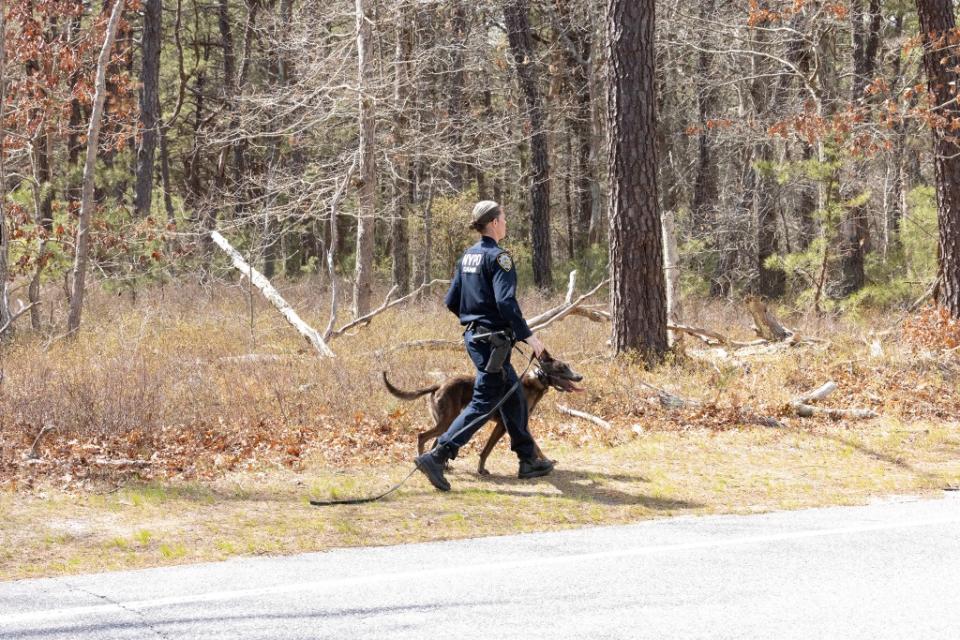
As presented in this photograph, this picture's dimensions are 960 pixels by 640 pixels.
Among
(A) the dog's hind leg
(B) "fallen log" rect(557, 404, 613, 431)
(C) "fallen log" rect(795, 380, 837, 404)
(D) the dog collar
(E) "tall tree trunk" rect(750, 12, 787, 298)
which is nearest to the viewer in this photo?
(D) the dog collar

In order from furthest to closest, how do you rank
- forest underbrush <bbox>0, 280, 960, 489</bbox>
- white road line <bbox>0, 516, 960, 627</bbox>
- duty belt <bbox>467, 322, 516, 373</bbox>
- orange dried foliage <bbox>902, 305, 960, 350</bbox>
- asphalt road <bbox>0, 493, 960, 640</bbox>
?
orange dried foliage <bbox>902, 305, 960, 350</bbox> → forest underbrush <bbox>0, 280, 960, 489</bbox> → duty belt <bbox>467, 322, 516, 373</bbox> → white road line <bbox>0, 516, 960, 627</bbox> → asphalt road <bbox>0, 493, 960, 640</bbox>

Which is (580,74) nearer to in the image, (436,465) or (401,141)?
(401,141)

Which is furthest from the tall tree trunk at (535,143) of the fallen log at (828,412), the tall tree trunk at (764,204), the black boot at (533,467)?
the black boot at (533,467)

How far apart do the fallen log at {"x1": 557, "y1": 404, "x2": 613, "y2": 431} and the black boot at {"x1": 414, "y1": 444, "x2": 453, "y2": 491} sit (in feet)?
10.4

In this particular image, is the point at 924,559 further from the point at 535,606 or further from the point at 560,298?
the point at 560,298

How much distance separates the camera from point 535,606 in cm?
502

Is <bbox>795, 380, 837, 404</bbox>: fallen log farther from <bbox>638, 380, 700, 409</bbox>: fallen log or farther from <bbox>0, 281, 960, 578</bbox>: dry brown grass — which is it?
<bbox>638, 380, 700, 409</bbox>: fallen log

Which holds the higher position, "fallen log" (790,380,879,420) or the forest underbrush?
the forest underbrush

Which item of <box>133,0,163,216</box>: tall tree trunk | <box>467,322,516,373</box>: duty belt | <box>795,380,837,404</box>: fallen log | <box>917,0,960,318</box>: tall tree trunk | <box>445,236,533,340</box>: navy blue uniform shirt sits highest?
<box>133,0,163,216</box>: tall tree trunk

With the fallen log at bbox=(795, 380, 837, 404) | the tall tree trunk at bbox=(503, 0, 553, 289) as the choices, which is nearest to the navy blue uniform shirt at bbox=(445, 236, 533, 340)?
the fallen log at bbox=(795, 380, 837, 404)

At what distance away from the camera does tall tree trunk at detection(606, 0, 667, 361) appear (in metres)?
13.9

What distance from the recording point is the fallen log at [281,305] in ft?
49.0

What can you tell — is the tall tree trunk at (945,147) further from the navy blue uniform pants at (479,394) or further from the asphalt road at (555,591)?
the navy blue uniform pants at (479,394)

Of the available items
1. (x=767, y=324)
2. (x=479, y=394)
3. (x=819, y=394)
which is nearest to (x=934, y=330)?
(x=767, y=324)
